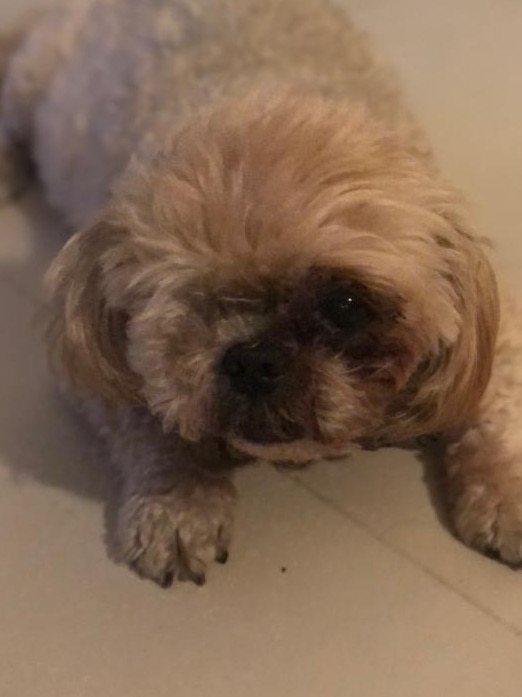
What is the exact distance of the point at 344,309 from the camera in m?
1.16

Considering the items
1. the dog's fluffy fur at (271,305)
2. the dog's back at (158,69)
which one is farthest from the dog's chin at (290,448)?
the dog's back at (158,69)

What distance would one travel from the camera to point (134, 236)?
3.90 ft

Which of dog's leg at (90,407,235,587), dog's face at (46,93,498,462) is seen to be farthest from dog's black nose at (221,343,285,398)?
dog's leg at (90,407,235,587)

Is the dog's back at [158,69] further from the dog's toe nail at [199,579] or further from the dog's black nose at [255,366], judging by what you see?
the dog's toe nail at [199,579]

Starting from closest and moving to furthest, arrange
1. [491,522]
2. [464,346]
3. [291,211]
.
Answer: [291,211], [464,346], [491,522]

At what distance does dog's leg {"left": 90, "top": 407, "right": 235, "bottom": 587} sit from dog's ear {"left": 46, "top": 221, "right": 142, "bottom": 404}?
102mm

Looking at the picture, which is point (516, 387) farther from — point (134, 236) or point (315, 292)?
point (134, 236)

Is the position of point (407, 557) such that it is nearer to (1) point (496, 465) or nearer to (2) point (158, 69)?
(1) point (496, 465)

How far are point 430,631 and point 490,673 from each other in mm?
83

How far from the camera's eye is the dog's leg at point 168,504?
1395mm

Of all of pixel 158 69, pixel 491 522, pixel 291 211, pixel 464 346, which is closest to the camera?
pixel 291 211

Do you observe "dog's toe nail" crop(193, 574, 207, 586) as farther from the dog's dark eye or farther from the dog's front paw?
the dog's dark eye

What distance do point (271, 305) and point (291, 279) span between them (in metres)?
0.05

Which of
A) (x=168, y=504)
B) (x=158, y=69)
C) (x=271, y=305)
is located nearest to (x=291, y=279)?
(x=271, y=305)
